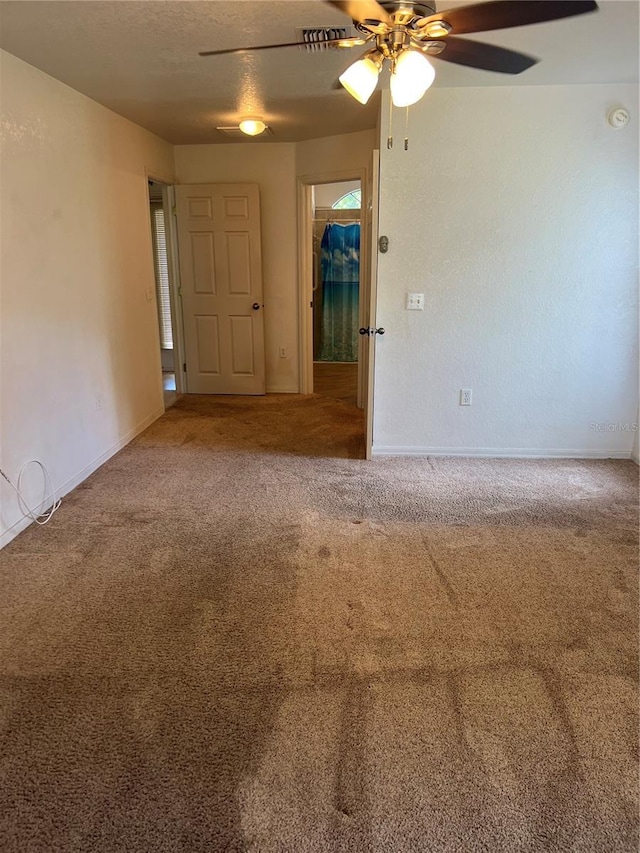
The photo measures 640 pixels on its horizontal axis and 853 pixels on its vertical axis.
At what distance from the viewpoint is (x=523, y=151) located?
139 inches

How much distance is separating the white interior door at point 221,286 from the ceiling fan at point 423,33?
3.46m

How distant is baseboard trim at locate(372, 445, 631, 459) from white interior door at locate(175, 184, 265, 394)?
2094 mm

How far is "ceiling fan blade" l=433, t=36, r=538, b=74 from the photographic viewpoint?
78.0 inches

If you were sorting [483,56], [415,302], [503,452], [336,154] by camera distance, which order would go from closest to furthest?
[483,56], [415,302], [503,452], [336,154]

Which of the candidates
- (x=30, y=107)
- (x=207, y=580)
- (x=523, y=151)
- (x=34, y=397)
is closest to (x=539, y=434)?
(x=523, y=151)

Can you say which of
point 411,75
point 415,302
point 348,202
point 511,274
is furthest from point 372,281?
point 348,202

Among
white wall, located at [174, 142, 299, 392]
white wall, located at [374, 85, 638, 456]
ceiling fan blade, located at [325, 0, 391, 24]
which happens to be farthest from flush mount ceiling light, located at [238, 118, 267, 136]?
ceiling fan blade, located at [325, 0, 391, 24]

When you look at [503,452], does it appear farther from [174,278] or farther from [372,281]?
[174,278]

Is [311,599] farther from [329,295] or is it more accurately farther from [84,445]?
[329,295]

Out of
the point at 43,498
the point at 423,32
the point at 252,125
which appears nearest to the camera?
the point at 423,32

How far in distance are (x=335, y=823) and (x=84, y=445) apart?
2.89 m

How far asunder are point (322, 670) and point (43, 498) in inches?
80.4

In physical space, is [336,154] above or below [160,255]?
above

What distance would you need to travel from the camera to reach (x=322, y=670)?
1.98 meters
